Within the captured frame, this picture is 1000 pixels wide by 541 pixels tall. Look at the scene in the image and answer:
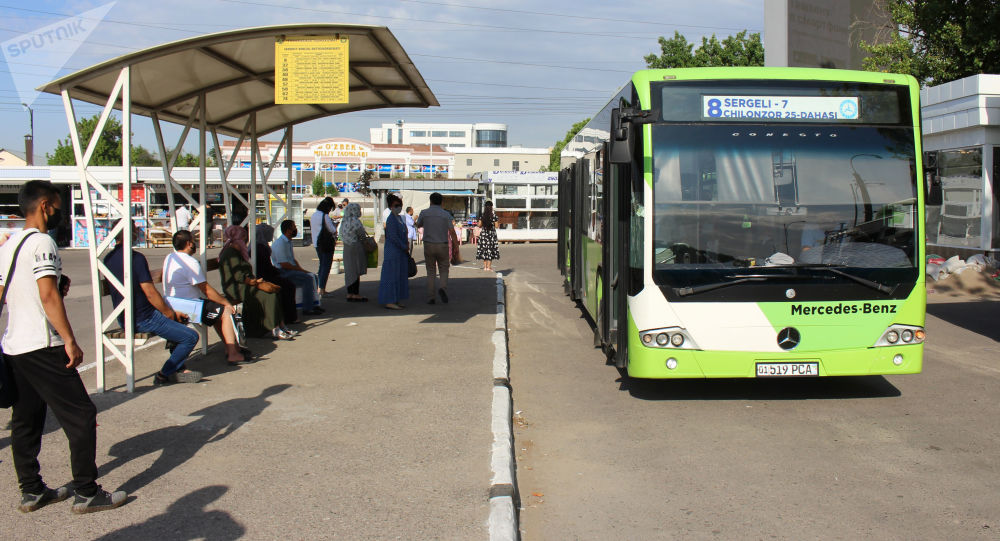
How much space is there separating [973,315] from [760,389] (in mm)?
7096

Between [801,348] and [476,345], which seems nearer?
[801,348]

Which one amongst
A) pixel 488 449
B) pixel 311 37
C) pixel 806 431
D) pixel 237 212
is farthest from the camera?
pixel 237 212

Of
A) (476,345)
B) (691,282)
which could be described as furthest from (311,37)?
(691,282)

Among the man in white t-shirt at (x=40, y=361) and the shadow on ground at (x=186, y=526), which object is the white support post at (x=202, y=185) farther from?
the shadow on ground at (x=186, y=526)

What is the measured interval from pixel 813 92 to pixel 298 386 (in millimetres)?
5445

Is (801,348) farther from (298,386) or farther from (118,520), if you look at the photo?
(118,520)

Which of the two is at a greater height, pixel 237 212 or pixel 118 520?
pixel 237 212

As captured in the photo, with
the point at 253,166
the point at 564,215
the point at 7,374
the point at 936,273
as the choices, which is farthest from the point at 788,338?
the point at 936,273

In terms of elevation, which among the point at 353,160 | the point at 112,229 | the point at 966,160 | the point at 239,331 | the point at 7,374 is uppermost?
the point at 353,160

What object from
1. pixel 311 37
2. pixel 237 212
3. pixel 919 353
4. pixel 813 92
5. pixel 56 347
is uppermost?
pixel 311 37

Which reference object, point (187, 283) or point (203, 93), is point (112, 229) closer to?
point (187, 283)

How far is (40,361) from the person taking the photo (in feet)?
14.6

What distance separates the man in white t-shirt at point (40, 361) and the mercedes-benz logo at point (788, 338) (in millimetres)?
5151

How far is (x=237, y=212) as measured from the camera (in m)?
10.6
